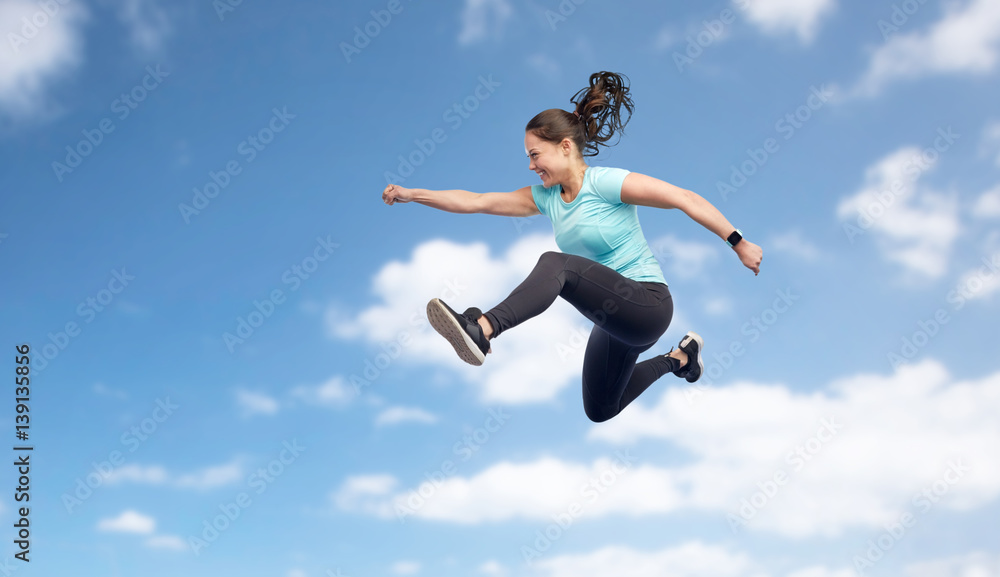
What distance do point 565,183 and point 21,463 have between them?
6.17m

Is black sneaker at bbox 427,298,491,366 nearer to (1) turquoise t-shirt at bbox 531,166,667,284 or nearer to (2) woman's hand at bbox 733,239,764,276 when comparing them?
(1) turquoise t-shirt at bbox 531,166,667,284

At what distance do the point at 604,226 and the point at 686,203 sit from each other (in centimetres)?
51

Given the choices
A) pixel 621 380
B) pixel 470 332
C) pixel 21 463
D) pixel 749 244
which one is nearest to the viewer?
pixel 470 332

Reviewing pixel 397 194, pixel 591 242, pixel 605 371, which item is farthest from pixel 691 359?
pixel 397 194

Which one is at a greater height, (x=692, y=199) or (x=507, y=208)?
(x=507, y=208)

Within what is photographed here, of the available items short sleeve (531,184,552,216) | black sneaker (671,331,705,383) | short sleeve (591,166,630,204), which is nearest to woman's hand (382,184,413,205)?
short sleeve (531,184,552,216)

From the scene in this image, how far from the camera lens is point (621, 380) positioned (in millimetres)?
5617

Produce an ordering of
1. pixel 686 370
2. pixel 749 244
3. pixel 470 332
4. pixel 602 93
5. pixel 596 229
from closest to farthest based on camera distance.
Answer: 1. pixel 470 332
2. pixel 749 244
3. pixel 596 229
4. pixel 602 93
5. pixel 686 370

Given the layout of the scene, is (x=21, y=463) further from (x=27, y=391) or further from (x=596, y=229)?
(x=596, y=229)

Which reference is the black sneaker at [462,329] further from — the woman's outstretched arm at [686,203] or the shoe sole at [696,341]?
the shoe sole at [696,341]

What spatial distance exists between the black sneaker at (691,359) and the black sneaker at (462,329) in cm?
285

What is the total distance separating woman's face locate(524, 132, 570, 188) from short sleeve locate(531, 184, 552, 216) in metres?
0.20

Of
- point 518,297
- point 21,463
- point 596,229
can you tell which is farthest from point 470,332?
point 21,463

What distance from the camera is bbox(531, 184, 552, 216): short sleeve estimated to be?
5.13 m
